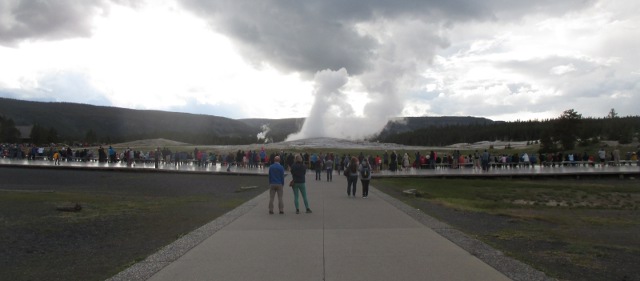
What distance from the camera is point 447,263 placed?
25.4 ft

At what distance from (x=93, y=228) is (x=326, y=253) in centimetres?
691

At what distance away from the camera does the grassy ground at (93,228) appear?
853 cm

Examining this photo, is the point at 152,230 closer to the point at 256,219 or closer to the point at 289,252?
the point at 256,219

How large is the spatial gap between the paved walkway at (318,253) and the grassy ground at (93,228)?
902 millimetres

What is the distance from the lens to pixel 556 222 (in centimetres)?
1472

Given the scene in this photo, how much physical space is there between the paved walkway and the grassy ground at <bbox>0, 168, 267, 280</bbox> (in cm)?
90

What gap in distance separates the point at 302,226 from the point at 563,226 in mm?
7217

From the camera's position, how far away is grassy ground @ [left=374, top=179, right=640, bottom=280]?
8469 mm

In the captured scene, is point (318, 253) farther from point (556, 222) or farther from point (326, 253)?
point (556, 222)

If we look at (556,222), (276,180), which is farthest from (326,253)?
(556,222)

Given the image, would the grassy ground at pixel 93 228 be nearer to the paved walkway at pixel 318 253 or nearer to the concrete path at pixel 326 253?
the paved walkway at pixel 318 253

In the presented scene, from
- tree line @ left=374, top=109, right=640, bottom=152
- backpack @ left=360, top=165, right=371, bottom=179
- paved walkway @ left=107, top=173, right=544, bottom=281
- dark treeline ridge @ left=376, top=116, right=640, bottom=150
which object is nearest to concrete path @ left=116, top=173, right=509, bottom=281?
paved walkway @ left=107, top=173, right=544, bottom=281

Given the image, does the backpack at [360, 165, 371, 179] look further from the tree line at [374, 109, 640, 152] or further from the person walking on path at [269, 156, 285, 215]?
the tree line at [374, 109, 640, 152]

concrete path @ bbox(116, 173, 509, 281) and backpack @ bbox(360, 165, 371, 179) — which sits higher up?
backpack @ bbox(360, 165, 371, 179)
